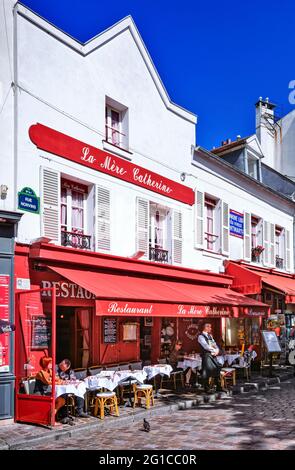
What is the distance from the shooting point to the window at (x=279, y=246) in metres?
20.5

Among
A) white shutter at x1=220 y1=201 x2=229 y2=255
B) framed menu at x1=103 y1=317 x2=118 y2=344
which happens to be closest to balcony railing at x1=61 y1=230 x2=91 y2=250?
framed menu at x1=103 y1=317 x2=118 y2=344

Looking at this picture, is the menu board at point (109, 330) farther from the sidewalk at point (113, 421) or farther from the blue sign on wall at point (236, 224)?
the blue sign on wall at point (236, 224)

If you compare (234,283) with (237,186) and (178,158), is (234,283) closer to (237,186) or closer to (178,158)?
(237,186)

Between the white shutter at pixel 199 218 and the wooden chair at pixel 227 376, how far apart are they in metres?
3.66

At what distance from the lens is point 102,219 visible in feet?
39.0

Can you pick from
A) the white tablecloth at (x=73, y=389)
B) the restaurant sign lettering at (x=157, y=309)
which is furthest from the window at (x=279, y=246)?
the white tablecloth at (x=73, y=389)

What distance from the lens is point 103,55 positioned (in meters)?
12.4

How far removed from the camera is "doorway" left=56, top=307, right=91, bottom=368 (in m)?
11.6

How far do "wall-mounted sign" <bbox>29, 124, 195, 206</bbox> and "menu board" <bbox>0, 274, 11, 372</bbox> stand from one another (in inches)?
112

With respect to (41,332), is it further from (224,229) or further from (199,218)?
(224,229)
